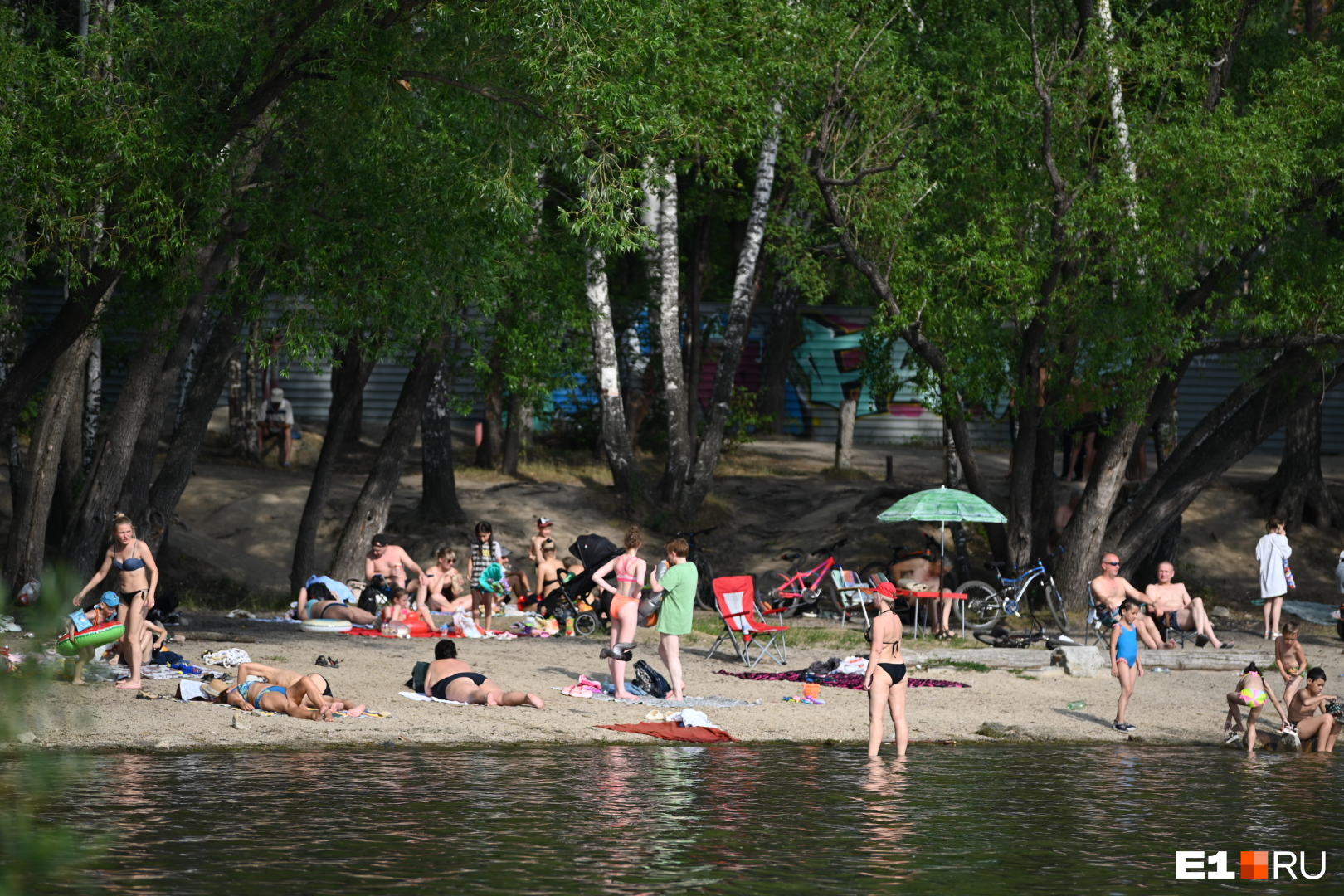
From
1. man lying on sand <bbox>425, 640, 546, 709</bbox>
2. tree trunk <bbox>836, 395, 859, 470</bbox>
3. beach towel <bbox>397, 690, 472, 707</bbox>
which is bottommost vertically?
beach towel <bbox>397, 690, 472, 707</bbox>

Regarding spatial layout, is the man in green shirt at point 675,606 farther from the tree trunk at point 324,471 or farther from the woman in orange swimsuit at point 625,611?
the tree trunk at point 324,471

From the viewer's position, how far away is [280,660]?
52.0 feet

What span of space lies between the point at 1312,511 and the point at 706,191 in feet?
40.3

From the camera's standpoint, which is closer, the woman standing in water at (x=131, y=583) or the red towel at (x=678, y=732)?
the red towel at (x=678, y=732)

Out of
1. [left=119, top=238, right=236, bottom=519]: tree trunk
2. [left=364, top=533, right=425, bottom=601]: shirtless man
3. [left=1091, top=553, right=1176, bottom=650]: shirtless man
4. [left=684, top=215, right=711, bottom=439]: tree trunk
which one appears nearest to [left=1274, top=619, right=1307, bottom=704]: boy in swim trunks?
[left=1091, top=553, right=1176, bottom=650]: shirtless man

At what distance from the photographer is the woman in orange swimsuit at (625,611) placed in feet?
49.1

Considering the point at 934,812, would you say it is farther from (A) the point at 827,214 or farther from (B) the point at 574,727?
(A) the point at 827,214

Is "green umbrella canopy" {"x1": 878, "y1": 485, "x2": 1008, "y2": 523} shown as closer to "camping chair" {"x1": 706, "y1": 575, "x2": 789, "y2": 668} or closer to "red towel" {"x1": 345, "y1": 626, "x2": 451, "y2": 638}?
"camping chair" {"x1": 706, "y1": 575, "x2": 789, "y2": 668}

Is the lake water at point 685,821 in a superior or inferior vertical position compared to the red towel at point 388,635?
inferior

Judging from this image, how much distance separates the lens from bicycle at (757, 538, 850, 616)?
71.6ft

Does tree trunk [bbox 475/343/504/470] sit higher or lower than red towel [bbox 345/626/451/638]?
higher

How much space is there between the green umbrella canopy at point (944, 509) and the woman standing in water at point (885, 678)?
770cm

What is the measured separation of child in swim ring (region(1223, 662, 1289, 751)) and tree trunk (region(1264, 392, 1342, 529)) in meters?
14.1

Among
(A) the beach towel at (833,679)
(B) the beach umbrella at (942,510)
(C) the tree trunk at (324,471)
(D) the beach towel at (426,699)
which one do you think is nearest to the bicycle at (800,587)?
(B) the beach umbrella at (942,510)
